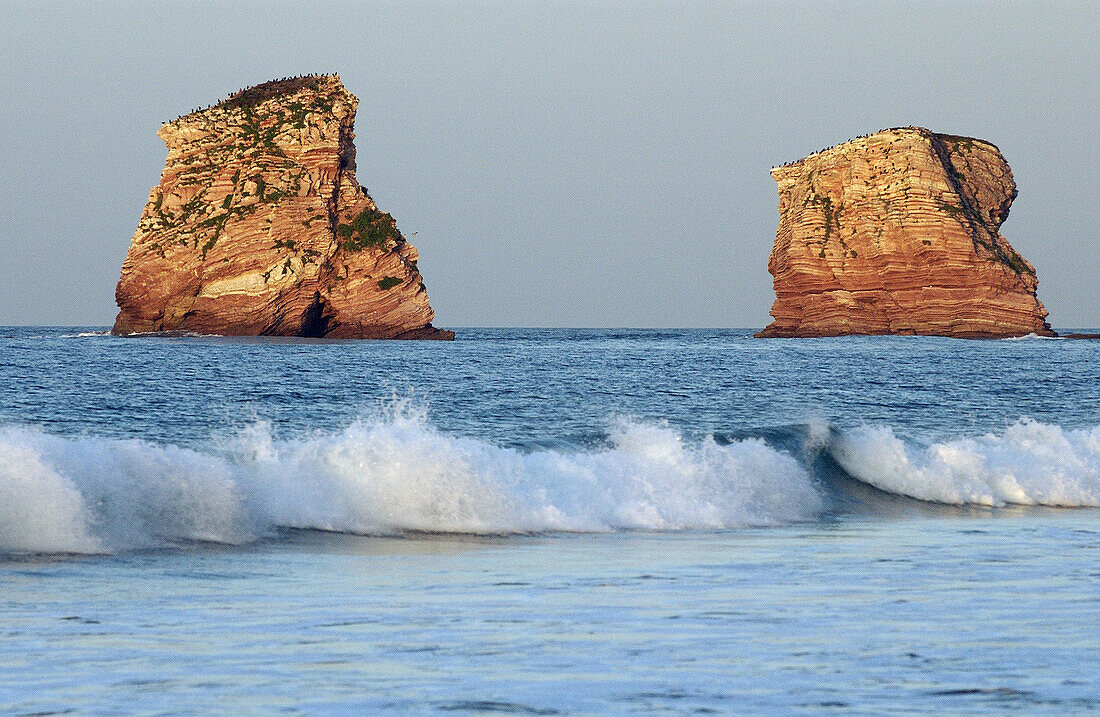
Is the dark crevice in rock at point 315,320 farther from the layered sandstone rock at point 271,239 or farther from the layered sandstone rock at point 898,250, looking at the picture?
the layered sandstone rock at point 898,250

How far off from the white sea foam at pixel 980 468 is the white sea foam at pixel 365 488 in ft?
7.33

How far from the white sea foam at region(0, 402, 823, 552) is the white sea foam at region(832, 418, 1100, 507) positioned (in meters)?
2.24

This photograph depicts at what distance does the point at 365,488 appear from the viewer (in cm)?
1639

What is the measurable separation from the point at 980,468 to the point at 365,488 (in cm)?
1122

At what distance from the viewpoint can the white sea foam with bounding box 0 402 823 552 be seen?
530 inches

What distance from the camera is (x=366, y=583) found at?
37.2ft

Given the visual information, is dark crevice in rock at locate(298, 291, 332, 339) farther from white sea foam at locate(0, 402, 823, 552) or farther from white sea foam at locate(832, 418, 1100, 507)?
white sea foam at locate(0, 402, 823, 552)

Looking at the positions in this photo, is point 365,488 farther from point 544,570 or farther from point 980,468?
point 980,468

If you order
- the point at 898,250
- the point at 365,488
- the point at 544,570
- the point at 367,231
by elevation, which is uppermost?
the point at 898,250

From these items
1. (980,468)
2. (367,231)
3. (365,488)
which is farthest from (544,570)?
(367,231)

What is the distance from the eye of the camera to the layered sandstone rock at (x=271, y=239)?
99.3 meters

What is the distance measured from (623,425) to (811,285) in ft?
318

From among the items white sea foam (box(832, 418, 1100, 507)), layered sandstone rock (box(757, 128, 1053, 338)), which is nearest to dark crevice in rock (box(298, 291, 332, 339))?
layered sandstone rock (box(757, 128, 1053, 338))

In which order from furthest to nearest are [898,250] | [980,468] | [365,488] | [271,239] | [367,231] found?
[898,250], [367,231], [271,239], [980,468], [365,488]
